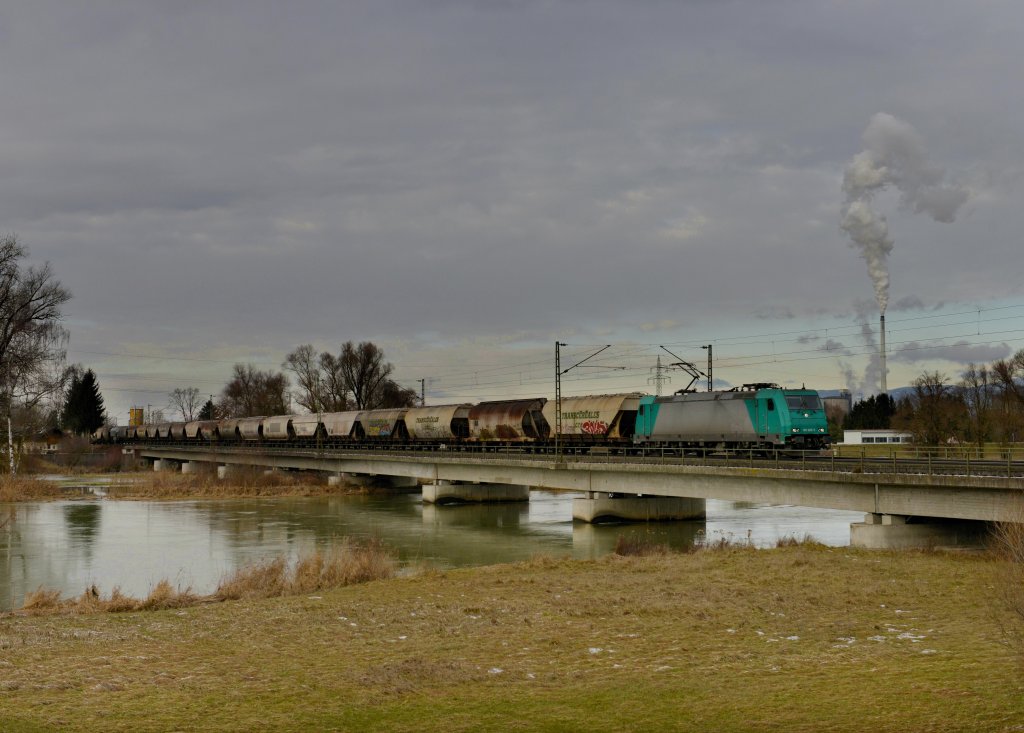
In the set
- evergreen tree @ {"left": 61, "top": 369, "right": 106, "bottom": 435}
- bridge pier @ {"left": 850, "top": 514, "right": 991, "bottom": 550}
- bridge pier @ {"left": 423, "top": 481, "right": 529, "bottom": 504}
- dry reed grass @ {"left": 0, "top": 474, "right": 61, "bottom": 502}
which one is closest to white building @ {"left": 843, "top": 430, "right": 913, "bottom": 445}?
bridge pier @ {"left": 423, "top": 481, "right": 529, "bottom": 504}

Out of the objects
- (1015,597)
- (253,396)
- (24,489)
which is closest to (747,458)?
(1015,597)

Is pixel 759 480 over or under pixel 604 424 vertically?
under

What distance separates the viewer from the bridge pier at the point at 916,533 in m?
34.0

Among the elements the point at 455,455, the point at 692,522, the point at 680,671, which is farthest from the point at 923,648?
the point at 455,455

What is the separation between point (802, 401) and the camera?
46406mm

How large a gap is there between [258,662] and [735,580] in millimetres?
14080

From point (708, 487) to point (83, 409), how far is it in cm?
15337

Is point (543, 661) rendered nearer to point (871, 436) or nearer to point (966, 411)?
point (966, 411)

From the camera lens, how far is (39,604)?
2286 centimetres

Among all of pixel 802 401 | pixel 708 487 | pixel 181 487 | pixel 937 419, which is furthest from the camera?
pixel 937 419

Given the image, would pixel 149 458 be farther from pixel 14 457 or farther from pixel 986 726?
pixel 986 726

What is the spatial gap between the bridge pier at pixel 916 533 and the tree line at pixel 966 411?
52135mm

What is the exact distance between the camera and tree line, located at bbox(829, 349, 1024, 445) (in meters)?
91.7

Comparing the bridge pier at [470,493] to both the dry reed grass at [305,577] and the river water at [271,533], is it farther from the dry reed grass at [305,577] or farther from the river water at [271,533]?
the dry reed grass at [305,577]
